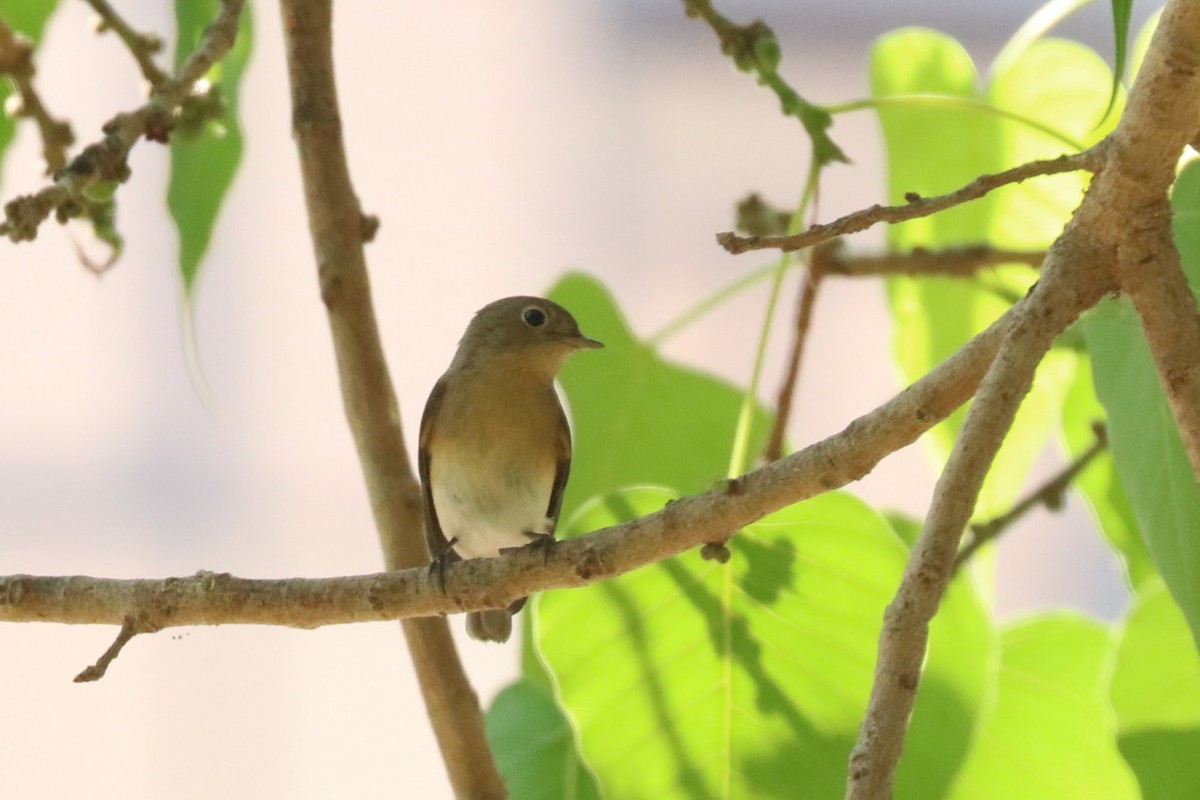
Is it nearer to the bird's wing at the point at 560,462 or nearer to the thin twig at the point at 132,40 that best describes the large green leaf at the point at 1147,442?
the thin twig at the point at 132,40

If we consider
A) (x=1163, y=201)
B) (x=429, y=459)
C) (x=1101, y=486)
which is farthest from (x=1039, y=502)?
(x=429, y=459)

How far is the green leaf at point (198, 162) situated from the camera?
159 centimetres

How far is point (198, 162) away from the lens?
166cm

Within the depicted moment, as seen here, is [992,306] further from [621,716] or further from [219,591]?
[219,591]

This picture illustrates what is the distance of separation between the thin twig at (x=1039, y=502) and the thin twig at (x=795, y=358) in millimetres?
250

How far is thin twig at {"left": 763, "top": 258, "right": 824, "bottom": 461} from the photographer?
1.60 metres

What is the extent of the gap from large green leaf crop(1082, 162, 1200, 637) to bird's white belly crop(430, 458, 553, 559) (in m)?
1.29

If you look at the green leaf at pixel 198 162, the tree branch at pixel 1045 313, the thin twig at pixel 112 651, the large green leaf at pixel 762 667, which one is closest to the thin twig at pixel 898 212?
the tree branch at pixel 1045 313

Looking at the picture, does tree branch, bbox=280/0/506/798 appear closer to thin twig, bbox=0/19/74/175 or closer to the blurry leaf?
thin twig, bbox=0/19/74/175

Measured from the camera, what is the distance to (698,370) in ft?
6.04

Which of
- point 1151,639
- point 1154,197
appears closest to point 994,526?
point 1151,639

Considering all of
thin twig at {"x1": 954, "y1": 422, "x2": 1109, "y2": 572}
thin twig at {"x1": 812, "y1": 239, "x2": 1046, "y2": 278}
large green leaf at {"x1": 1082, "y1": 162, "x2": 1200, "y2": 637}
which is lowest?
large green leaf at {"x1": 1082, "y1": 162, "x2": 1200, "y2": 637}

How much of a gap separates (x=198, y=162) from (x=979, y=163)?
1.11 meters

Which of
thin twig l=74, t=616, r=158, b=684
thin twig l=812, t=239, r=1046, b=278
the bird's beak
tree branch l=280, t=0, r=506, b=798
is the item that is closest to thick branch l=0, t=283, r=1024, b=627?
thin twig l=74, t=616, r=158, b=684
